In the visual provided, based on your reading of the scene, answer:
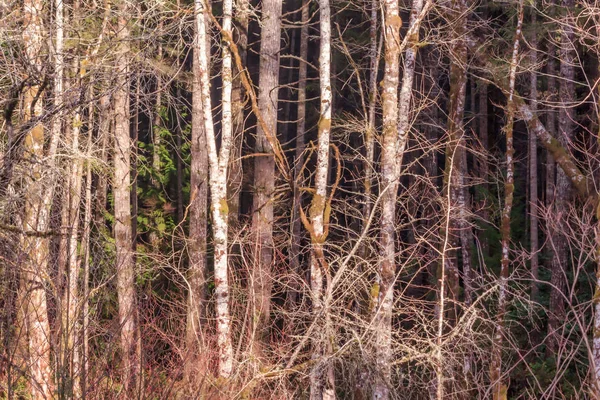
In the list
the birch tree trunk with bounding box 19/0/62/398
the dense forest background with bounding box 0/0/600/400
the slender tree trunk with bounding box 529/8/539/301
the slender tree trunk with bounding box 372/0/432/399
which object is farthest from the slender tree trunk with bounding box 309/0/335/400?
the slender tree trunk with bounding box 529/8/539/301

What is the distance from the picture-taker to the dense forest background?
20.2ft

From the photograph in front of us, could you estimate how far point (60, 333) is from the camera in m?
4.57

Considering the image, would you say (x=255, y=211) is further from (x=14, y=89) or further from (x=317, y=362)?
(x=14, y=89)

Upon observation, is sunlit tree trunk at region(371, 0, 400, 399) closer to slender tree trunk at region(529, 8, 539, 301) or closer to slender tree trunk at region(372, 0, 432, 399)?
slender tree trunk at region(372, 0, 432, 399)

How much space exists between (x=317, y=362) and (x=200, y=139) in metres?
7.06

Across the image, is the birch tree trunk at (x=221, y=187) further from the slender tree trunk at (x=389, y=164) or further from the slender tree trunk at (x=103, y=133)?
the slender tree trunk at (x=389, y=164)

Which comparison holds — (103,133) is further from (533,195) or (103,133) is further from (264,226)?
(533,195)

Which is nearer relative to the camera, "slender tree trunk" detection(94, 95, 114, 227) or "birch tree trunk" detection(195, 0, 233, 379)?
"birch tree trunk" detection(195, 0, 233, 379)

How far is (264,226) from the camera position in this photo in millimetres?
A: 12328

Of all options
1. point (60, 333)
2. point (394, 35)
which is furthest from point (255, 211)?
point (60, 333)

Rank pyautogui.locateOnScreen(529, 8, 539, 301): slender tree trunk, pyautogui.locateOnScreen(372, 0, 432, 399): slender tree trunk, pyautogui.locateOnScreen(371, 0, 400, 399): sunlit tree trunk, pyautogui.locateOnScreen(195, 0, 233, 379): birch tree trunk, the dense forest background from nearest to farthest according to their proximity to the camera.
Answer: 1. the dense forest background
2. pyautogui.locateOnScreen(372, 0, 432, 399): slender tree trunk
3. pyautogui.locateOnScreen(371, 0, 400, 399): sunlit tree trunk
4. pyautogui.locateOnScreen(195, 0, 233, 379): birch tree trunk
5. pyautogui.locateOnScreen(529, 8, 539, 301): slender tree trunk

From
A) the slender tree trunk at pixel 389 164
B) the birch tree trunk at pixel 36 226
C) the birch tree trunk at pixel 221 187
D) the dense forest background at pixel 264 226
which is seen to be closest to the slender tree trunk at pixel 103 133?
the dense forest background at pixel 264 226

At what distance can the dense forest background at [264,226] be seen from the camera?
6148 millimetres

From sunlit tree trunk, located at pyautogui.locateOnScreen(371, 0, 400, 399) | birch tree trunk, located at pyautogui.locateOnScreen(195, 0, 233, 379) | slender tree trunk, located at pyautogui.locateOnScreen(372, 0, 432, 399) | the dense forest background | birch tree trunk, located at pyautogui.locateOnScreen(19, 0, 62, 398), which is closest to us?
birch tree trunk, located at pyautogui.locateOnScreen(19, 0, 62, 398)
